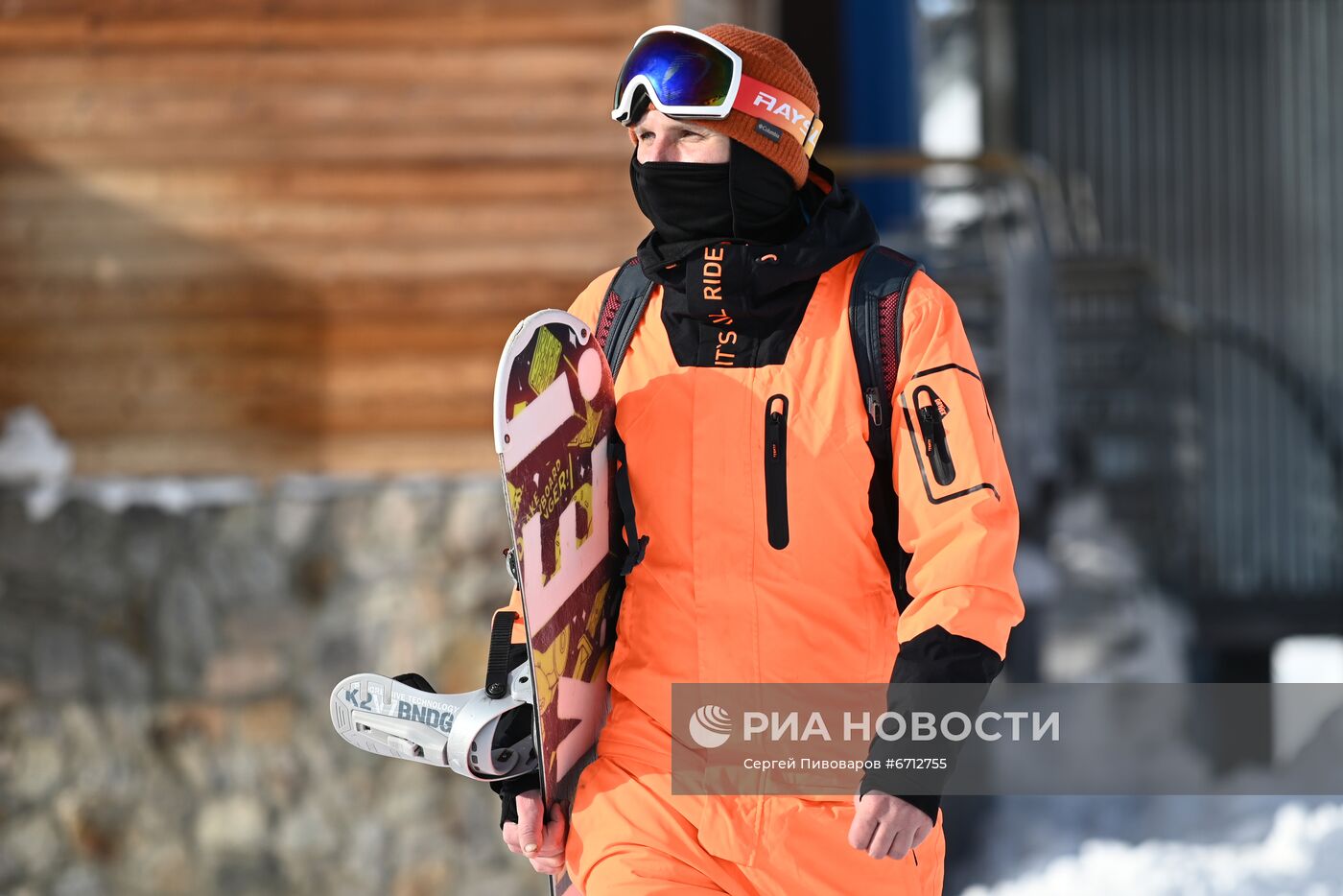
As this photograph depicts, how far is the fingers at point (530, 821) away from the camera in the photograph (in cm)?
231

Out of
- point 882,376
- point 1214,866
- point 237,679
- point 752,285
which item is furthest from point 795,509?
point 237,679

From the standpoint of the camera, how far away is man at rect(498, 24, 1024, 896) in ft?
6.90

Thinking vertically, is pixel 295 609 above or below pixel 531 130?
below

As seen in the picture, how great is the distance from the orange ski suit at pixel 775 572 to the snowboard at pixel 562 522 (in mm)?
67

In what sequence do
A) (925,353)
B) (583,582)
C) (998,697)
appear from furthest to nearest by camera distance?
(998,697) < (583,582) < (925,353)

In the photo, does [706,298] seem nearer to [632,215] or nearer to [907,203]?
[632,215]

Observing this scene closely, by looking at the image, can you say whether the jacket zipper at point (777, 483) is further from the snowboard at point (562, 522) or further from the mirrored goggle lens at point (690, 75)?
the mirrored goggle lens at point (690, 75)

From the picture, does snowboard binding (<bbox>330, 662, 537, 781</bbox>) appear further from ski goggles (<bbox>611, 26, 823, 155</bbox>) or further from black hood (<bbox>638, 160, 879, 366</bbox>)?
ski goggles (<bbox>611, 26, 823, 155</bbox>)

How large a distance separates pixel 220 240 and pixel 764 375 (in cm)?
432

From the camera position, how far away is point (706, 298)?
2301 millimetres

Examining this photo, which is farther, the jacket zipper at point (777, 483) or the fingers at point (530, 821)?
the fingers at point (530, 821)

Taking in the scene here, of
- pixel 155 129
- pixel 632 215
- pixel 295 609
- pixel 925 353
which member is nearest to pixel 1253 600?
pixel 632 215

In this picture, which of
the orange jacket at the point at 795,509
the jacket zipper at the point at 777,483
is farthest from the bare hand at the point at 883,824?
the jacket zipper at the point at 777,483

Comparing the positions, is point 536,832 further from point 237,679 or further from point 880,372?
point 237,679
